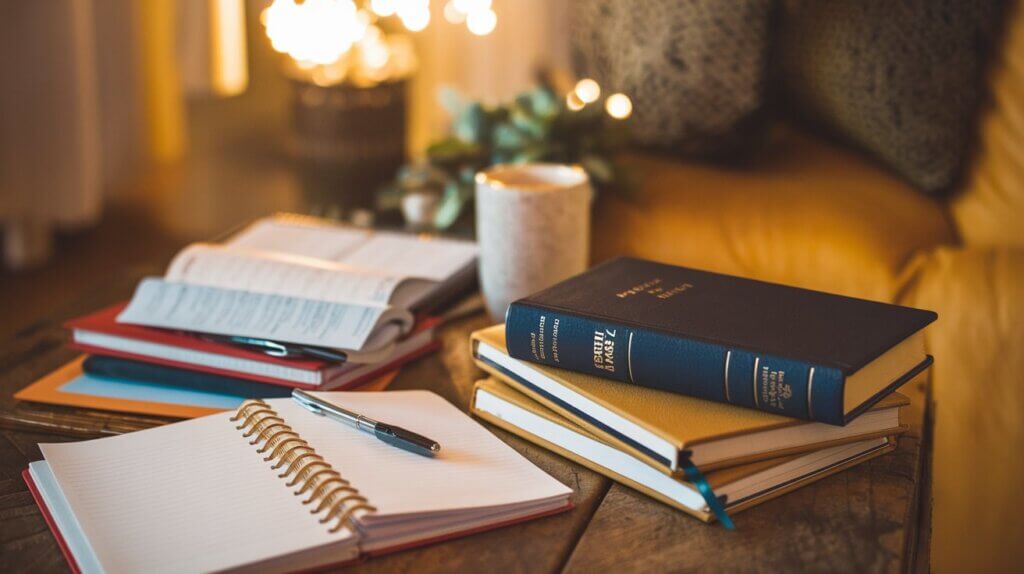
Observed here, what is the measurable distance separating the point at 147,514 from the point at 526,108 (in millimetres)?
840

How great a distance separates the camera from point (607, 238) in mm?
1238

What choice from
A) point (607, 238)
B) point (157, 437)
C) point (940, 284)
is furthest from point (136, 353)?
point (940, 284)

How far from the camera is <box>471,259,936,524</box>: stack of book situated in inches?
22.2

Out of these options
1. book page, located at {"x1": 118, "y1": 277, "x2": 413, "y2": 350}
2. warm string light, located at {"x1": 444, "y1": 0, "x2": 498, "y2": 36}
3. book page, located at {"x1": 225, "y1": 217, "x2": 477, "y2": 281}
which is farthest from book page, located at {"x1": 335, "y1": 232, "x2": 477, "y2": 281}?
warm string light, located at {"x1": 444, "y1": 0, "x2": 498, "y2": 36}

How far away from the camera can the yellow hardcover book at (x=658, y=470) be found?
58 centimetres

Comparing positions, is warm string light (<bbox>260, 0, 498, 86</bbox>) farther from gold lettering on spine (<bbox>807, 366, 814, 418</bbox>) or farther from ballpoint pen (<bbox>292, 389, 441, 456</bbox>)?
gold lettering on spine (<bbox>807, 366, 814, 418</bbox>)

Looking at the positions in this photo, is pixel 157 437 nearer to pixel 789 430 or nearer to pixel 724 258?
pixel 789 430

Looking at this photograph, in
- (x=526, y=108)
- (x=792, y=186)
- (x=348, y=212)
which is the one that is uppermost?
(x=526, y=108)

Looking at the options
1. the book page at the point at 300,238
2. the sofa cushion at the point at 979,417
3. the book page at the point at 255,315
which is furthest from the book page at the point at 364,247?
the sofa cushion at the point at 979,417

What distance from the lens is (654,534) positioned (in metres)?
0.57

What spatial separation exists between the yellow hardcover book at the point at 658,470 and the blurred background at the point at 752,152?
19 cm

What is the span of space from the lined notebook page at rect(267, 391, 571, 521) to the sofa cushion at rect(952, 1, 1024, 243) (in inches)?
32.2

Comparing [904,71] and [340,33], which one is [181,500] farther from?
[340,33]

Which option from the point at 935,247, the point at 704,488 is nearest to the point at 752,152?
the point at 935,247
